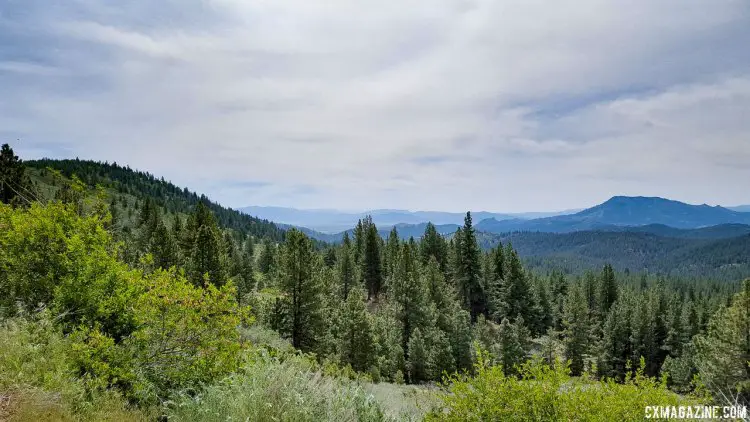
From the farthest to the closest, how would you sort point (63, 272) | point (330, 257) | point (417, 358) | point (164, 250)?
point (330, 257)
point (164, 250)
point (417, 358)
point (63, 272)

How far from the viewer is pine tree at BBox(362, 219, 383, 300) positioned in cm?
Answer: 7225

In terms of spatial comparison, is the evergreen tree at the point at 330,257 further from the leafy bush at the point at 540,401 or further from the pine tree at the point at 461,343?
the leafy bush at the point at 540,401

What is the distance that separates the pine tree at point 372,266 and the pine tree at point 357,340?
Answer: 112 feet

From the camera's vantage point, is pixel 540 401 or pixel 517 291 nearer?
pixel 540 401

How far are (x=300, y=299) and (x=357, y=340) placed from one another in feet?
22.4

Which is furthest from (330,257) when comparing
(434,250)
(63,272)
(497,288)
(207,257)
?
(63,272)

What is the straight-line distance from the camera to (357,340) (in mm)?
37469

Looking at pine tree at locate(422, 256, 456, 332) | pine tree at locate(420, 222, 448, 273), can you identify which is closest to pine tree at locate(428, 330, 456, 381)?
pine tree at locate(422, 256, 456, 332)

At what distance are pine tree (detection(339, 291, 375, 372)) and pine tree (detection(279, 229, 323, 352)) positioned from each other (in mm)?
2953

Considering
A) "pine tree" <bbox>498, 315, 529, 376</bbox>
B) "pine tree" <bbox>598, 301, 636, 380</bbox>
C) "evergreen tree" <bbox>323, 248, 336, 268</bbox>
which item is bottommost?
"pine tree" <bbox>598, 301, 636, 380</bbox>

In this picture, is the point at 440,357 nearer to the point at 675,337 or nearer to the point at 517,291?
the point at 517,291

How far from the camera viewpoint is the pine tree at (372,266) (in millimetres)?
72250

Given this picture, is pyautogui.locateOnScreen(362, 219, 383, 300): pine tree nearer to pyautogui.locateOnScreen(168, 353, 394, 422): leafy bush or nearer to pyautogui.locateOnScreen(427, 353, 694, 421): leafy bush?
pyautogui.locateOnScreen(427, 353, 694, 421): leafy bush

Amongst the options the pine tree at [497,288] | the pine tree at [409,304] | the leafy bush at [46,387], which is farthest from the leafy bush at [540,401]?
the pine tree at [497,288]
